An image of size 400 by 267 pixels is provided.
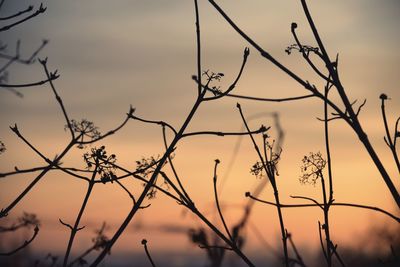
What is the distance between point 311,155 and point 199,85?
2.81ft

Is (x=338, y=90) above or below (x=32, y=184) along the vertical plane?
above

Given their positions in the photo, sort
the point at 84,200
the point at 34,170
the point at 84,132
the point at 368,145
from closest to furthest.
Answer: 1. the point at 368,145
2. the point at 34,170
3. the point at 84,200
4. the point at 84,132

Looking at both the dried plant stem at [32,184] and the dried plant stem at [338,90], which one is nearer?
the dried plant stem at [338,90]

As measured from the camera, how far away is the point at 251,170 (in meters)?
3.17

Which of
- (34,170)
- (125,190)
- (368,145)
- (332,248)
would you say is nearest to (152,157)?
(125,190)

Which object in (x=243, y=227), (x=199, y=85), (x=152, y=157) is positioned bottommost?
(x=243, y=227)

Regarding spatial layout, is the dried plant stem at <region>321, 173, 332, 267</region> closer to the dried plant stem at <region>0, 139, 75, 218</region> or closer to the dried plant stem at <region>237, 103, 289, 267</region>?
the dried plant stem at <region>237, 103, 289, 267</region>

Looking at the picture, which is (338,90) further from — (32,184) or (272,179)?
(32,184)

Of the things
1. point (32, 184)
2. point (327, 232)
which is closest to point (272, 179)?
point (327, 232)

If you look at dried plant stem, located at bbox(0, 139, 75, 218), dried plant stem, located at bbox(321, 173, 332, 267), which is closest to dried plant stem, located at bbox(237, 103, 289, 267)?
dried plant stem, located at bbox(321, 173, 332, 267)

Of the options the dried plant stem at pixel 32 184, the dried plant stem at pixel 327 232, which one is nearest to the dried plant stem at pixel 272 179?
the dried plant stem at pixel 327 232

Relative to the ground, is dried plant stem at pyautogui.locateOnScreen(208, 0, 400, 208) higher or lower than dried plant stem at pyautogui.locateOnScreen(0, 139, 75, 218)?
higher

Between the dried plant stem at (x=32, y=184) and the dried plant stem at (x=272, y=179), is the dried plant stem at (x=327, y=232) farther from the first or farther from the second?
the dried plant stem at (x=32, y=184)

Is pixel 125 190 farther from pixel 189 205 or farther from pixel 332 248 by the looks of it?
pixel 332 248
